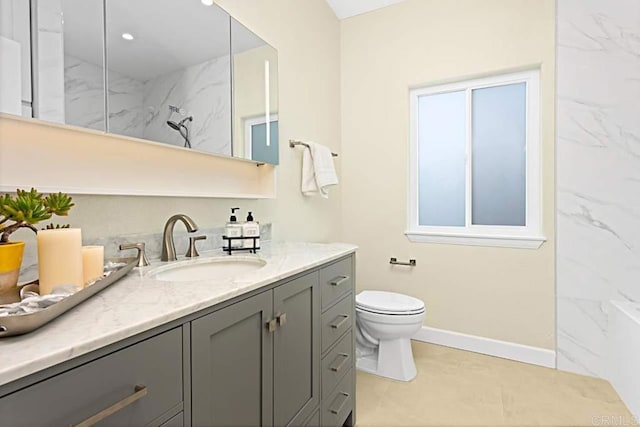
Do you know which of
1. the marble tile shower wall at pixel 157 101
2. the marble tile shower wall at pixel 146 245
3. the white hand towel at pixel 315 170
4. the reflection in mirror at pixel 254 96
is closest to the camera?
the marble tile shower wall at pixel 146 245

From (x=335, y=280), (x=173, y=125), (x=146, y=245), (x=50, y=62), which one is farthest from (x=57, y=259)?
(x=335, y=280)

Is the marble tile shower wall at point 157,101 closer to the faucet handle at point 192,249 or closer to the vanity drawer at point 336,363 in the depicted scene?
the faucet handle at point 192,249

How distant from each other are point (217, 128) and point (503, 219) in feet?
6.58

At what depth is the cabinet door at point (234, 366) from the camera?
807 mm

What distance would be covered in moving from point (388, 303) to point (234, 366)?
1.47 m

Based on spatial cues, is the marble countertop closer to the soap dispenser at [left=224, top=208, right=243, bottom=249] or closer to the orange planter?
the orange planter

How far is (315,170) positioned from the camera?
7.20 feet

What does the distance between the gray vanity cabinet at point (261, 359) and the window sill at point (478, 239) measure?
149 centimetres

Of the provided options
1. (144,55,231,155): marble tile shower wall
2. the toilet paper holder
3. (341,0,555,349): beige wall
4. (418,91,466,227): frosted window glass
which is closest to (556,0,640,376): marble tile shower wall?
(341,0,555,349): beige wall

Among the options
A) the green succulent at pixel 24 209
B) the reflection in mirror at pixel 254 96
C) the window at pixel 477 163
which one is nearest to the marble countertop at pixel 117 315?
the green succulent at pixel 24 209

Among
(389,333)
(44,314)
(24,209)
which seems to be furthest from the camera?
(389,333)

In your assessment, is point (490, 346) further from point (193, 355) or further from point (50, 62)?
point (50, 62)

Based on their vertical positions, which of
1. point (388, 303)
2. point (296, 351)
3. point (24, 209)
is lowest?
point (388, 303)

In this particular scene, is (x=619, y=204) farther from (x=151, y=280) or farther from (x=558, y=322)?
(x=151, y=280)
